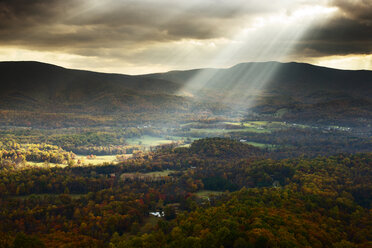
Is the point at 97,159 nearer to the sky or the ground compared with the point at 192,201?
nearer to the ground

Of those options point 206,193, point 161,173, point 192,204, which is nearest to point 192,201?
point 192,204

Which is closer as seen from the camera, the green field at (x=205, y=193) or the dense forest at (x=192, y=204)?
the dense forest at (x=192, y=204)

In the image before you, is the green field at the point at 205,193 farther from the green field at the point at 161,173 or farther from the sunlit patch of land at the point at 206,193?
the green field at the point at 161,173

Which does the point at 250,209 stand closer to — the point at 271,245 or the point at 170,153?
the point at 271,245

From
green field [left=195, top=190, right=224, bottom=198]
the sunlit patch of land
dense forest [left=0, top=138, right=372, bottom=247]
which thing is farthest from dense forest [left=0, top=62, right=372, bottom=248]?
green field [left=195, top=190, right=224, bottom=198]

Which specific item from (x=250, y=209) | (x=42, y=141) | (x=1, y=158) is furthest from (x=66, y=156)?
(x=250, y=209)

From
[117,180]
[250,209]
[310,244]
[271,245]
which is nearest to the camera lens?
[271,245]

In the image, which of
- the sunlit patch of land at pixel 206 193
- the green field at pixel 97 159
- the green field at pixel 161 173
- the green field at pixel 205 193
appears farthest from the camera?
the green field at pixel 97 159

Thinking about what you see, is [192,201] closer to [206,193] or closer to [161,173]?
[206,193]

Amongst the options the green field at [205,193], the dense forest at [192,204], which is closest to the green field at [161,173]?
the dense forest at [192,204]

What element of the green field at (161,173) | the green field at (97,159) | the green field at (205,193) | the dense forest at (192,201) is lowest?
the green field at (97,159)

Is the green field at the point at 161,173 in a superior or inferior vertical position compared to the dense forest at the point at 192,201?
inferior
